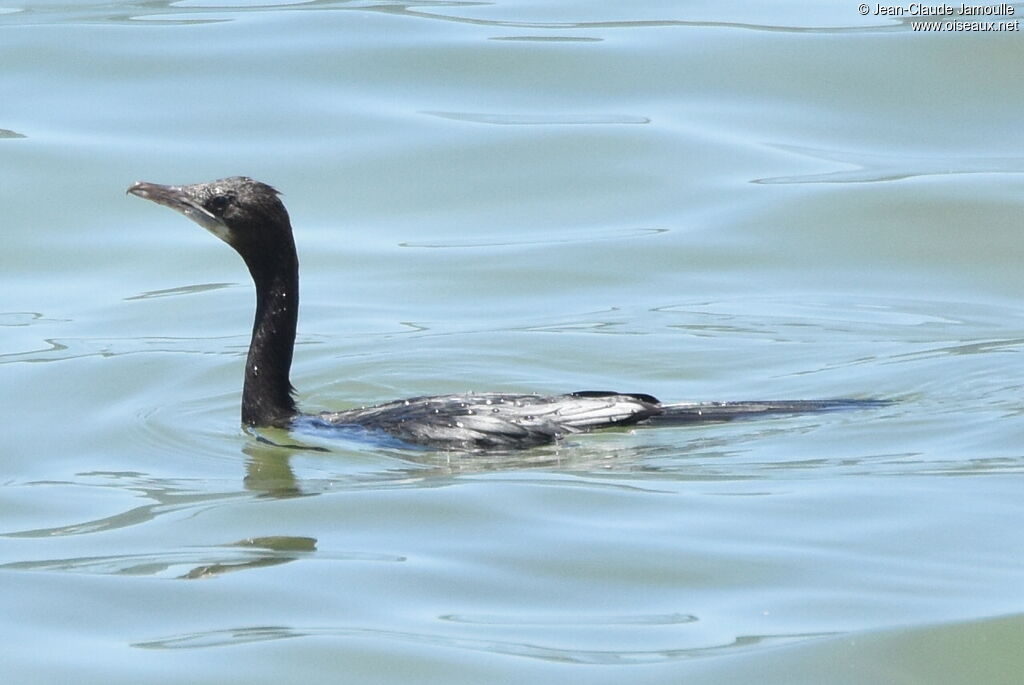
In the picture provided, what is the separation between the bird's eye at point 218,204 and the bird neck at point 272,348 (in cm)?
44

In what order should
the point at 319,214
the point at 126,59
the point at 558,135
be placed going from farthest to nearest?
the point at 126,59
the point at 558,135
the point at 319,214

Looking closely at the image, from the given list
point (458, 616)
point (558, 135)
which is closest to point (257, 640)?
point (458, 616)

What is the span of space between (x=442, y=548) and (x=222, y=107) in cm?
1026

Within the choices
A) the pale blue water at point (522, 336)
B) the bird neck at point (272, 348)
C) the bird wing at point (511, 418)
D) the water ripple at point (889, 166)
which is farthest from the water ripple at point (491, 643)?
the water ripple at point (889, 166)

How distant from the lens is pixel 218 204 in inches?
371

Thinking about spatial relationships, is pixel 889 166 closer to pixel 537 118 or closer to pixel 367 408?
pixel 537 118

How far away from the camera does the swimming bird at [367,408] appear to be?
915cm

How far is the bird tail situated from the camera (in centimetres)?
936

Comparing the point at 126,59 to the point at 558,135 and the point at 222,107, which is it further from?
the point at 558,135

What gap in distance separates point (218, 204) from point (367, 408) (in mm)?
1259

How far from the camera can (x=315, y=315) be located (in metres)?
12.5

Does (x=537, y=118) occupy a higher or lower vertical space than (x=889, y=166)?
higher

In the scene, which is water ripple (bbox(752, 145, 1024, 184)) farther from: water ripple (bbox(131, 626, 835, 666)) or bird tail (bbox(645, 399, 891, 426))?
water ripple (bbox(131, 626, 835, 666))

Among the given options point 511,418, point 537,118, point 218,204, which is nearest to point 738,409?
point 511,418
